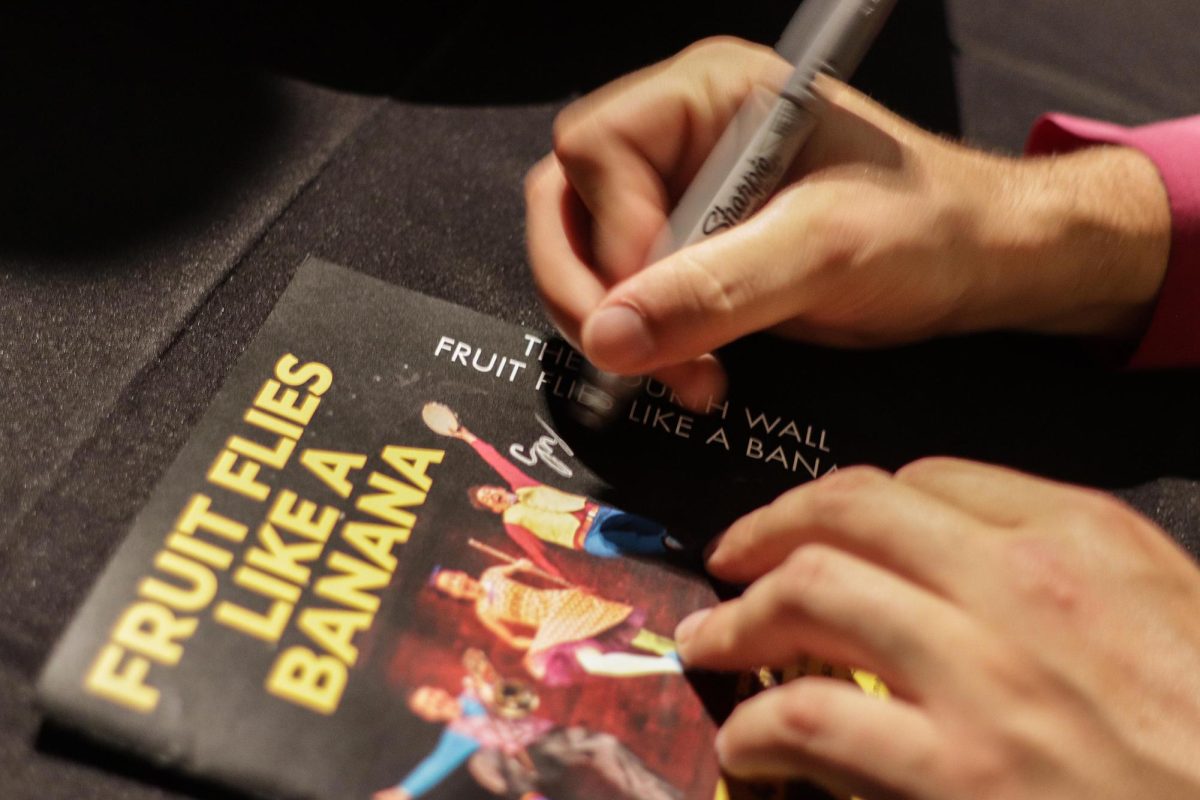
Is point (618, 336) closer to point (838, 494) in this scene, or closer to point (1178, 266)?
point (838, 494)

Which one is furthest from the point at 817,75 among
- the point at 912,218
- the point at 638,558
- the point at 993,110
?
the point at 993,110

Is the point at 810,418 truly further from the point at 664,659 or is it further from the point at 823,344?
the point at 664,659

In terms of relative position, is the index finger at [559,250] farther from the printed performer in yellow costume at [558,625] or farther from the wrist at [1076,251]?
the wrist at [1076,251]

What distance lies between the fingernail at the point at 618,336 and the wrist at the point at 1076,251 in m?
0.25

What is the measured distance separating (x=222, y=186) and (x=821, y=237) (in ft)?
1.17

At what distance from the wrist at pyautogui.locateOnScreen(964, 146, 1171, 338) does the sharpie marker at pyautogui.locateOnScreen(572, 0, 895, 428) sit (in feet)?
0.54

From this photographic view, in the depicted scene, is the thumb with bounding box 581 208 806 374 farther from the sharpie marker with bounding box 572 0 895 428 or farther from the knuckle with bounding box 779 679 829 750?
the knuckle with bounding box 779 679 829 750

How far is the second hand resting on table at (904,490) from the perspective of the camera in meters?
0.33

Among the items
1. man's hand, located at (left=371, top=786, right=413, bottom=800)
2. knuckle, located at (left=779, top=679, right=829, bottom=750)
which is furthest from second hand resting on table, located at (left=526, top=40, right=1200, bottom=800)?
man's hand, located at (left=371, top=786, right=413, bottom=800)

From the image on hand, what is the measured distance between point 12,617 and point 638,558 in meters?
0.27

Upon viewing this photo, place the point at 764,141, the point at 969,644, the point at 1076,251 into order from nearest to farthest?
the point at 969,644 → the point at 764,141 → the point at 1076,251

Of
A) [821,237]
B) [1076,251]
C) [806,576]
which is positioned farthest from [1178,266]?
[806,576]

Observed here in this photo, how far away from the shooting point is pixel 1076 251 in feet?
1.80

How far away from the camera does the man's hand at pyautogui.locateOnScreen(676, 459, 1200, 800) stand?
0.33 meters
